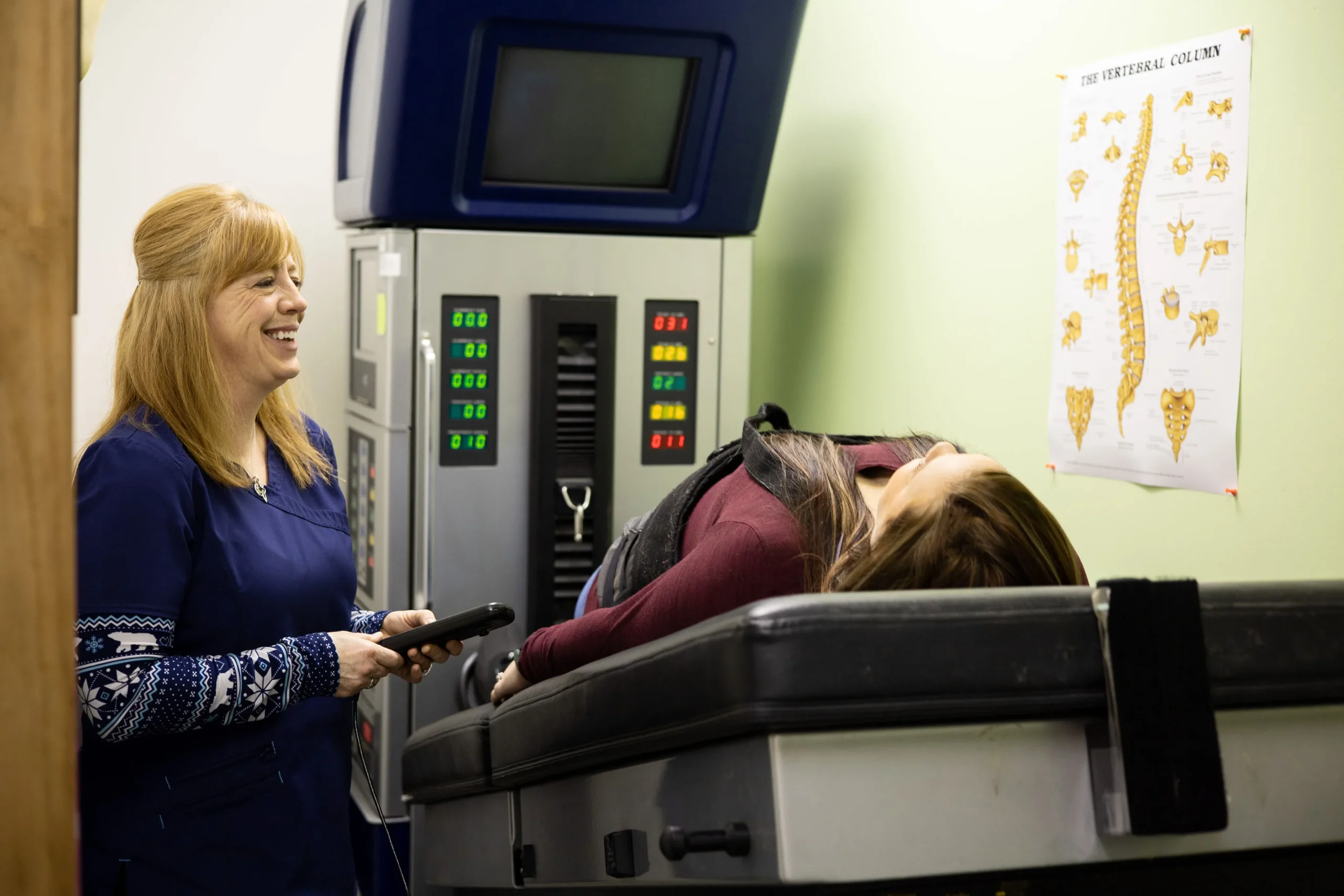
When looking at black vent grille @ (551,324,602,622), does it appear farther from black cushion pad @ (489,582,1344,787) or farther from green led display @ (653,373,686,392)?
→ black cushion pad @ (489,582,1344,787)

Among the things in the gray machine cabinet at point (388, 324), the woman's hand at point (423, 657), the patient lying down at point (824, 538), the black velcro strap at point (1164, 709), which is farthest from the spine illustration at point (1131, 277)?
the gray machine cabinet at point (388, 324)

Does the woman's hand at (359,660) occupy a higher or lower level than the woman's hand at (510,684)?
higher

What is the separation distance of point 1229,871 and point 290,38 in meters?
3.24

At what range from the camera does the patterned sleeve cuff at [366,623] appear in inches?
79.0

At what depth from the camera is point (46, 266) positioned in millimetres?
729

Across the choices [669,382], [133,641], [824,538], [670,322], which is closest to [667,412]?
[669,382]

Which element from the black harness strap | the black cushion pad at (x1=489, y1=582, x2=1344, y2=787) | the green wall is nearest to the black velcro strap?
the black cushion pad at (x1=489, y1=582, x2=1344, y2=787)

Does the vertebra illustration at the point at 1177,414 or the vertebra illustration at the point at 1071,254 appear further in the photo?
the vertebra illustration at the point at 1071,254

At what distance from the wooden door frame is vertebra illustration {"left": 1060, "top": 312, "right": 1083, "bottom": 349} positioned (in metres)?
1.86

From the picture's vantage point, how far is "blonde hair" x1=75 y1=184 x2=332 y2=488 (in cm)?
170

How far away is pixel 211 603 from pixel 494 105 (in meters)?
1.43

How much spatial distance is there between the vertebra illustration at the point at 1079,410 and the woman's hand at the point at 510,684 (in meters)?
1.09

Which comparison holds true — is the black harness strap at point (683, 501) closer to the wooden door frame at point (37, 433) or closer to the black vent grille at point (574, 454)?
the black vent grille at point (574, 454)

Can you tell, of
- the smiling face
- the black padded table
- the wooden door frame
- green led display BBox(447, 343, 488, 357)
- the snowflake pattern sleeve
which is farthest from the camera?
green led display BBox(447, 343, 488, 357)
